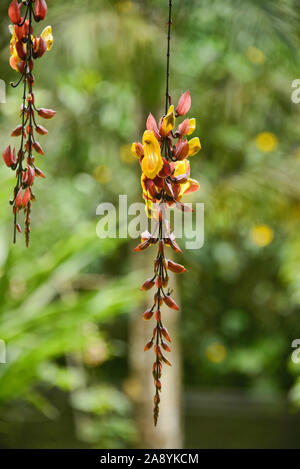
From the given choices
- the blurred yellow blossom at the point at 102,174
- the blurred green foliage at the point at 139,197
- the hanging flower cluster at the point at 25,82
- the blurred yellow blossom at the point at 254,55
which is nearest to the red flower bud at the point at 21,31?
the hanging flower cluster at the point at 25,82

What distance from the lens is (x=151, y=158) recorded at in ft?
0.95

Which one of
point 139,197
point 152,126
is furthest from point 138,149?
point 139,197

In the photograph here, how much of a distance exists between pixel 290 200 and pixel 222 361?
1.67 meters

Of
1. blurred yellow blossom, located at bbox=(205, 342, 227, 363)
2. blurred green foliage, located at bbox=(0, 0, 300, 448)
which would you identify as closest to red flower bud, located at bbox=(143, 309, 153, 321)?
blurred green foliage, located at bbox=(0, 0, 300, 448)

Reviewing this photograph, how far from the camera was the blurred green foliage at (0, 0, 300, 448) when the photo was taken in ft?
4.57

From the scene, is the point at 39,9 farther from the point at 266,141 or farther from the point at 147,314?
the point at 266,141

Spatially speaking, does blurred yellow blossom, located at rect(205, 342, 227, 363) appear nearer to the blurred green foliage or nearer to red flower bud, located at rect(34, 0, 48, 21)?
the blurred green foliage

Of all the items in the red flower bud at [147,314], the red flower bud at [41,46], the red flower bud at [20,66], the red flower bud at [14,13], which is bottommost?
the red flower bud at [147,314]

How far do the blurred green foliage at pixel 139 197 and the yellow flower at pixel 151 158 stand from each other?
0.46 metres

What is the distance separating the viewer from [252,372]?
11.0 feet

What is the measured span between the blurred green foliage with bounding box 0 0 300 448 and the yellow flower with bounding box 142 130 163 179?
0.46m

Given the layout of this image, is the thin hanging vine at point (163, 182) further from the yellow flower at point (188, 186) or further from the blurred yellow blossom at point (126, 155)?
the blurred yellow blossom at point (126, 155)

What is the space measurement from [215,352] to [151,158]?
2977 millimetres

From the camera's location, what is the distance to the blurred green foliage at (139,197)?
1394mm
